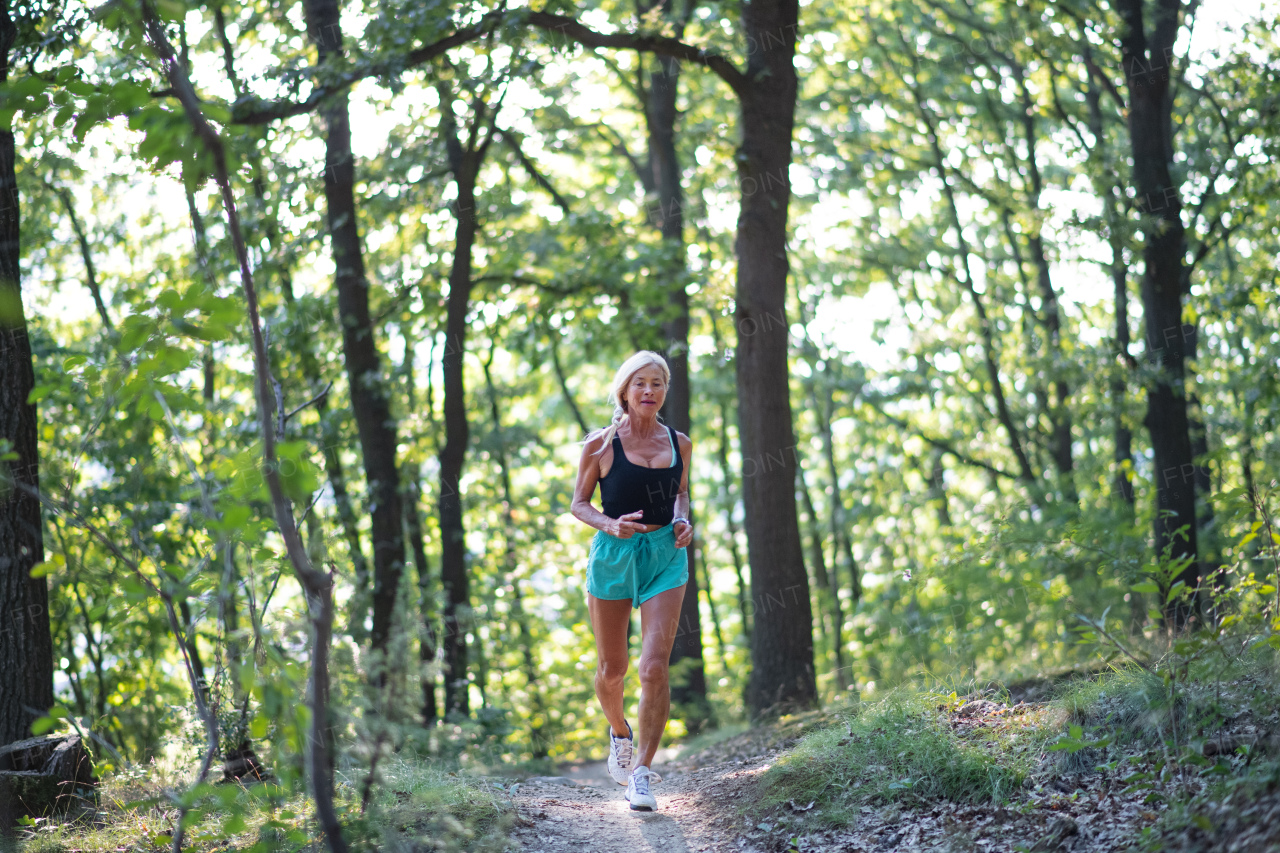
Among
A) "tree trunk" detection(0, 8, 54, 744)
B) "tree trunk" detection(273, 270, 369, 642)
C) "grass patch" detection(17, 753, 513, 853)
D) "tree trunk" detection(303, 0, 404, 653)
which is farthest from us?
"tree trunk" detection(273, 270, 369, 642)

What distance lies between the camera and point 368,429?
10297 mm

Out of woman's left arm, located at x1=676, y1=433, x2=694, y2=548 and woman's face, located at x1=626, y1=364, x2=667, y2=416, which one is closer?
woman's left arm, located at x1=676, y1=433, x2=694, y2=548

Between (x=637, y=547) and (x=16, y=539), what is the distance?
3.89 metres

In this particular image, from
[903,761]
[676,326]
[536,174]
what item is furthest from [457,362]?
[903,761]

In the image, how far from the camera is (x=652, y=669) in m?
4.91

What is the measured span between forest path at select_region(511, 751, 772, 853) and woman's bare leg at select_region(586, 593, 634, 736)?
1.67 feet

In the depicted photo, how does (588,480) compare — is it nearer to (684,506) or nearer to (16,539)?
(684,506)

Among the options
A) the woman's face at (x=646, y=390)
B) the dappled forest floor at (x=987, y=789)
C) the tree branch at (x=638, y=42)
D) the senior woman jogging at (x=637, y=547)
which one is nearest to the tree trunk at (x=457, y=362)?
the tree branch at (x=638, y=42)

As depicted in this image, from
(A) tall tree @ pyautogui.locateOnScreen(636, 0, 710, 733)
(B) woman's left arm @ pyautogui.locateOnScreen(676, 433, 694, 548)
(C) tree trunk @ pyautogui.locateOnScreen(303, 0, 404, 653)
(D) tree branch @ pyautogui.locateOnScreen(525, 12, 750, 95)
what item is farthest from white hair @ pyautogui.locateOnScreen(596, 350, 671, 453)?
(A) tall tree @ pyautogui.locateOnScreen(636, 0, 710, 733)

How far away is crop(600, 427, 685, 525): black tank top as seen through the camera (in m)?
5.11

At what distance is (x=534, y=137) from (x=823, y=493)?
14.8m

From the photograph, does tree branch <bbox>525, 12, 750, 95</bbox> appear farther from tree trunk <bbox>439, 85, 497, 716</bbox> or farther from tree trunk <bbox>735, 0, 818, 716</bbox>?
tree trunk <bbox>439, 85, 497, 716</bbox>

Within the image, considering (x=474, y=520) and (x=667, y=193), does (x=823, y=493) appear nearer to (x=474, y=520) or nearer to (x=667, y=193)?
(x=474, y=520)

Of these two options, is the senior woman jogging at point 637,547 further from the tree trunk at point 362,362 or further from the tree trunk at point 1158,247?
the tree trunk at point 1158,247
